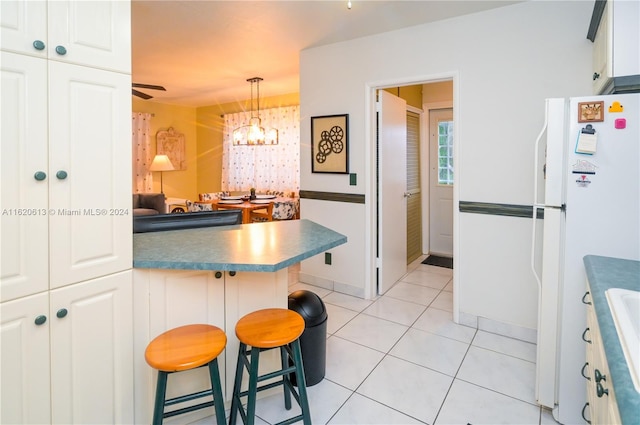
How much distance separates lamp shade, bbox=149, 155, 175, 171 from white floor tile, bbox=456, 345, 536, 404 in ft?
18.5

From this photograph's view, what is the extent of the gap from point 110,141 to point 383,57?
2.54m

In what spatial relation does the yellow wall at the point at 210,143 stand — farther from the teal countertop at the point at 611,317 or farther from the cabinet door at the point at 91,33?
the teal countertop at the point at 611,317

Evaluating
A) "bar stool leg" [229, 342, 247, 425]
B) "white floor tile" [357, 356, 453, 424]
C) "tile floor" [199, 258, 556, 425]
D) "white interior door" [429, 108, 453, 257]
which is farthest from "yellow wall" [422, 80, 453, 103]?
"bar stool leg" [229, 342, 247, 425]

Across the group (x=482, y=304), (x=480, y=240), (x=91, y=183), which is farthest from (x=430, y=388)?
(x=91, y=183)

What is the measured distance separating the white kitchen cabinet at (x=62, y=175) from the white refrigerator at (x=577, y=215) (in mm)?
2010

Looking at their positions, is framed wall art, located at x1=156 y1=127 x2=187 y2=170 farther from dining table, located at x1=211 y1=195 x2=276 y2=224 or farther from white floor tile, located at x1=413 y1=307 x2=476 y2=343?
white floor tile, located at x1=413 y1=307 x2=476 y2=343

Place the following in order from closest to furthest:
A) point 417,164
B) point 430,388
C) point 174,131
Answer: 1. point 430,388
2. point 417,164
3. point 174,131

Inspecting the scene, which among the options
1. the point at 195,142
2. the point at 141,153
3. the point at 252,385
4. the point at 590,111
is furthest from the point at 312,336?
the point at 195,142

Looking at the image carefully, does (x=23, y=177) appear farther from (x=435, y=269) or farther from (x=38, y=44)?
(x=435, y=269)

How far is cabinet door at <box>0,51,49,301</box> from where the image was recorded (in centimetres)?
118

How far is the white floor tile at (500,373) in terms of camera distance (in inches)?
82.6

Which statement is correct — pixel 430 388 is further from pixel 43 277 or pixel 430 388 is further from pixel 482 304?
pixel 43 277

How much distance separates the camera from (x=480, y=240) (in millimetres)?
2867

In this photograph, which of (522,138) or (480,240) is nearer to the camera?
(522,138)
